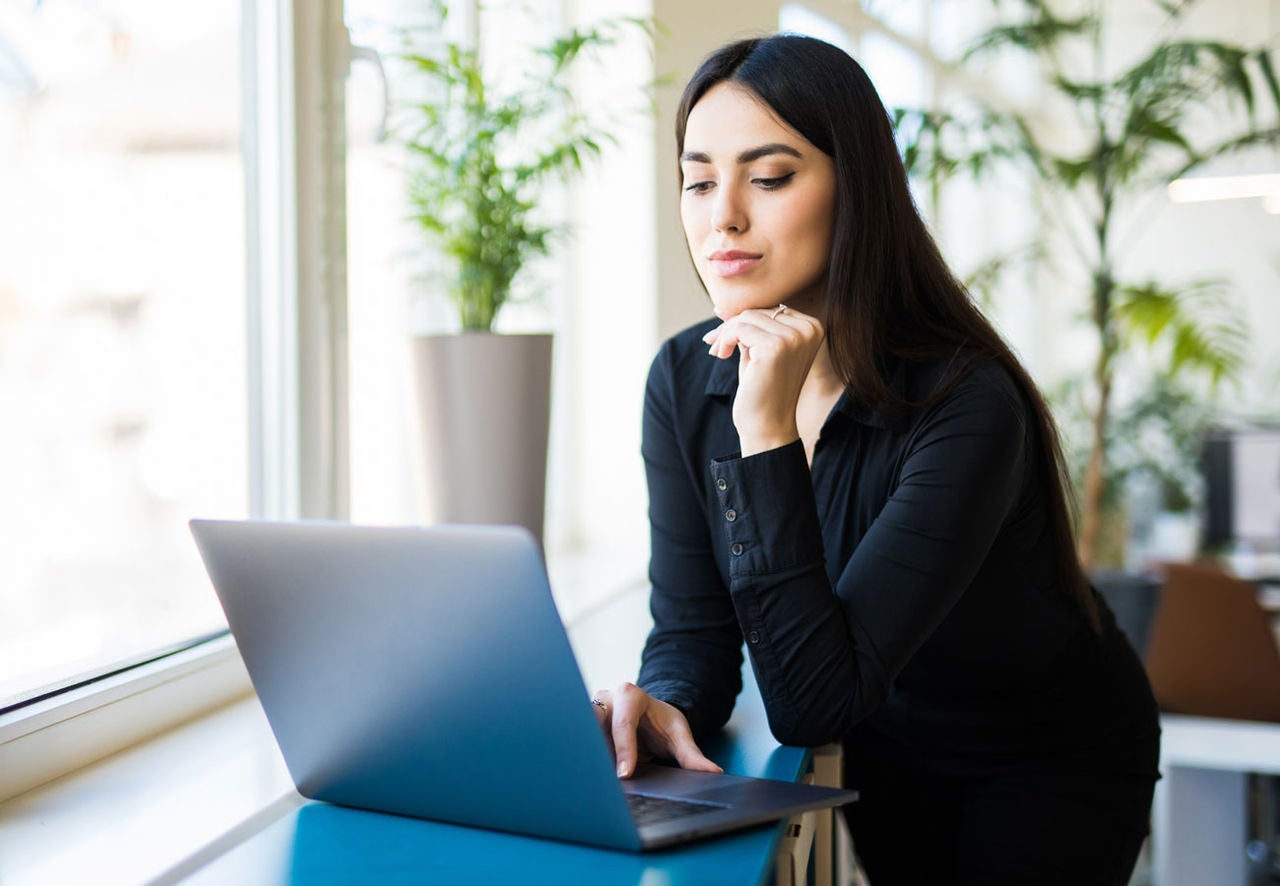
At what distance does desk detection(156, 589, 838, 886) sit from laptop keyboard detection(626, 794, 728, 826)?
0.11 ft

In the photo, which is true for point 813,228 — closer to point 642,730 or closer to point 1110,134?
point 642,730

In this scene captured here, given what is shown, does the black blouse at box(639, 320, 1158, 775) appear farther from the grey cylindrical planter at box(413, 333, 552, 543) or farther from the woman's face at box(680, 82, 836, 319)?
the grey cylindrical planter at box(413, 333, 552, 543)

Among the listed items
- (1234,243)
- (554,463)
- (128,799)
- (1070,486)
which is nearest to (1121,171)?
(554,463)

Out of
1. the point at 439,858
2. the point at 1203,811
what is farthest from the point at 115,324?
the point at 1203,811

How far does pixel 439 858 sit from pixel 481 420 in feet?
3.57

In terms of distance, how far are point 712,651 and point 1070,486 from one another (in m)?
0.52

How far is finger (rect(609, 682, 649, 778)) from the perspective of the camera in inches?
43.1

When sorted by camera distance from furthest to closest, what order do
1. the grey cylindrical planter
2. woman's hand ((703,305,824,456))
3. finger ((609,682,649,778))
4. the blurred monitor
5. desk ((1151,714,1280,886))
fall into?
1. the blurred monitor
2. desk ((1151,714,1280,886))
3. the grey cylindrical planter
4. woman's hand ((703,305,824,456))
5. finger ((609,682,649,778))

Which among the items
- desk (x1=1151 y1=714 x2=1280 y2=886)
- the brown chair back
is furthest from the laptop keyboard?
the brown chair back

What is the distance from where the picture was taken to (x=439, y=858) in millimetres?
943

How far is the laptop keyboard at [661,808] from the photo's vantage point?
96 cm

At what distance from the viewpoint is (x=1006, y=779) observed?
1.46 metres

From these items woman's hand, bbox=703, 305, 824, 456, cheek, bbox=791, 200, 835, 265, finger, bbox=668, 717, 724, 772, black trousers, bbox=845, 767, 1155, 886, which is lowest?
black trousers, bbox=845, 767, 1155, 886

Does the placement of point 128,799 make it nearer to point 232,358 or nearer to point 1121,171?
point 232,358
